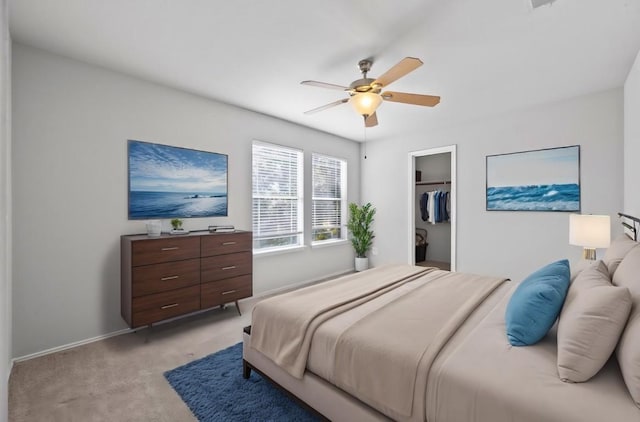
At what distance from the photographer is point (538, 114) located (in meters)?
3.80

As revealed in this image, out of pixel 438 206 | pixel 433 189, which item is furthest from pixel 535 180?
pixel 433 189

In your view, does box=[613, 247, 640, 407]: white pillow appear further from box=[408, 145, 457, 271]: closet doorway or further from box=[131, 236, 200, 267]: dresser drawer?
box=[408, 145, 457, 271]: closet doorway

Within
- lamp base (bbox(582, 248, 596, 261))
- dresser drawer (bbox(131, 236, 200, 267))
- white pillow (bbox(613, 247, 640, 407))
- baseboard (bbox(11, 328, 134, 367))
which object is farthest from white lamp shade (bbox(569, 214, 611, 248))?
baseboard (bbox(11, 328, 134, 367))

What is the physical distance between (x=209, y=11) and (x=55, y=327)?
289cm

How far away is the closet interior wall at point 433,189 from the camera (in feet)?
18.8

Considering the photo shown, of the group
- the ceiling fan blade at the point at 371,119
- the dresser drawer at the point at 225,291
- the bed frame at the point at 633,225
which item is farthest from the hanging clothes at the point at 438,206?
the dresser drawer at the point at 225,291

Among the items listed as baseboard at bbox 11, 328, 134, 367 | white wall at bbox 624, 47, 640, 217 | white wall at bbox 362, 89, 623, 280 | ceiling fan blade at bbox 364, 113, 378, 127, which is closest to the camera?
baseboard at bbox 11, 328, 134, 367

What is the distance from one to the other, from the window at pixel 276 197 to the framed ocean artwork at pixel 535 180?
2844 millimetres

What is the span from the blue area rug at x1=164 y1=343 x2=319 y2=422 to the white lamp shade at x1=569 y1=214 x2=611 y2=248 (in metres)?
2.90

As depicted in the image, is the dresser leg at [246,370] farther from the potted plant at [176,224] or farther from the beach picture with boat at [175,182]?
the beach picture with boat at [175,182]

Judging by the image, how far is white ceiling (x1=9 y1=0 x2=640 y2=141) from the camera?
78.2 inches

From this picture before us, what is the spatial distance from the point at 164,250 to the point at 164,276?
248mm

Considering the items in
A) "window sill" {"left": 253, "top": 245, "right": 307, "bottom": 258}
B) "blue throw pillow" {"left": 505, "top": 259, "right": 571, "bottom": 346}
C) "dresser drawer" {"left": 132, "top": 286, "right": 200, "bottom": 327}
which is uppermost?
"blue throw pillow" {"left": 505, "top": 259, "right": 571, "bottom": 346}

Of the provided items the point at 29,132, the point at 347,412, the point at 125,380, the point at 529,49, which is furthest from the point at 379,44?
the point at 125,380
